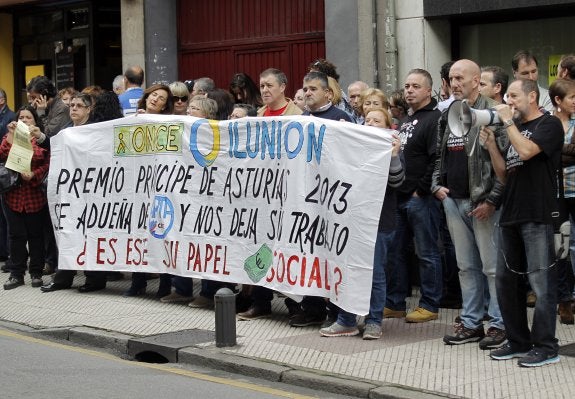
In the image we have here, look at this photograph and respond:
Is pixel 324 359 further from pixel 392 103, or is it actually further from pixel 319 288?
pixel 392 103

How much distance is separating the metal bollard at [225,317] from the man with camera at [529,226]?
2061mm

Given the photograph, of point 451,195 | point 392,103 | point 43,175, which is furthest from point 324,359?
point 43,175

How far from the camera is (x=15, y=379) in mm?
8266

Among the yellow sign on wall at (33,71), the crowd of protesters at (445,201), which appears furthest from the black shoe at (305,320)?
the yellow sign on wall at (33,71)

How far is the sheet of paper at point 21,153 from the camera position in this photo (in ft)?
40.7

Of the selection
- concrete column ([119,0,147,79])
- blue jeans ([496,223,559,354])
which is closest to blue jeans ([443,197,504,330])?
blue jeans ([496,223,559,354])

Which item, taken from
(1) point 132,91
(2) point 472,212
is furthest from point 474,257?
(1) point 132,91

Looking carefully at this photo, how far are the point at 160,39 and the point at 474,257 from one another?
9.82 meters

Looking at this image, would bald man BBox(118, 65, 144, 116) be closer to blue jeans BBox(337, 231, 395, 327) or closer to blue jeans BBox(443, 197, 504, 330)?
blue jeans BBox(337, 231, 395, 327)

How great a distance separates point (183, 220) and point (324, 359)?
2912 millimetres

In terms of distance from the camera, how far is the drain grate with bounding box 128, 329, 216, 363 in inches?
361

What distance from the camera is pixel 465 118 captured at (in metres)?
8.31

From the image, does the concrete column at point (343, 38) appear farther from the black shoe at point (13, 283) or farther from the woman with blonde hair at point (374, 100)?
the black shoe at point (13, 283)

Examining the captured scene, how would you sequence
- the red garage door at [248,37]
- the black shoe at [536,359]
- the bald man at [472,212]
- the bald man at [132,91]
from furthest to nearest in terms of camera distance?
the red garage door at [248,37]
the bald man at [132,91]
the bald man at [472,212]
the black shoe at [536,359]
